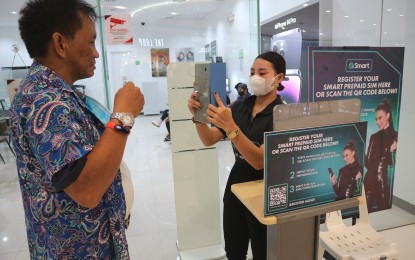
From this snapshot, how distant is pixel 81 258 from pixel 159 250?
167 centimetres

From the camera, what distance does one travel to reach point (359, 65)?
6.56 ft

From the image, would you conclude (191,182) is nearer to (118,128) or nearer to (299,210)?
(299,210)

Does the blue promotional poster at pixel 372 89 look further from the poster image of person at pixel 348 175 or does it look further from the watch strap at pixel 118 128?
the watch strap at pixel 118 128

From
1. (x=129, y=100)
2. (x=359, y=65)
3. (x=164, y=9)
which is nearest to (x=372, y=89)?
(x=359, y=65)

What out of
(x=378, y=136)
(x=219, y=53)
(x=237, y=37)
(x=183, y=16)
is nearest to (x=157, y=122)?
(x=219, y=53)

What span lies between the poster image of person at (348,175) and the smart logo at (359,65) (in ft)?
3.67

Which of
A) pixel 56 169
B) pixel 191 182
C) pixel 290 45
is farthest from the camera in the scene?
pixel 290 45

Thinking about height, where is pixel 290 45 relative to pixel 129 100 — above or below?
above

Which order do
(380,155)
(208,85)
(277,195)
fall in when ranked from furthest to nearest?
(380,155)
(208,85)
(277,195)

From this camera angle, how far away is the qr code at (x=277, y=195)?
961 mm

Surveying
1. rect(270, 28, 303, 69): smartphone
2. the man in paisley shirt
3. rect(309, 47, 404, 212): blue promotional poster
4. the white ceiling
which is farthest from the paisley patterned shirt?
rect(270, 28, 303, 69): smartphone

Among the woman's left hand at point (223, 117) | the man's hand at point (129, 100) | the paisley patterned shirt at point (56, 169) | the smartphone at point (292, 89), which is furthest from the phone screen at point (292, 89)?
the paisley patterned shirt at point (56, 169)

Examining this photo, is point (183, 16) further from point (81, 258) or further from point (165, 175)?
point (81, 258)

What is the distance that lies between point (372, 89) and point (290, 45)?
77.9 inches
